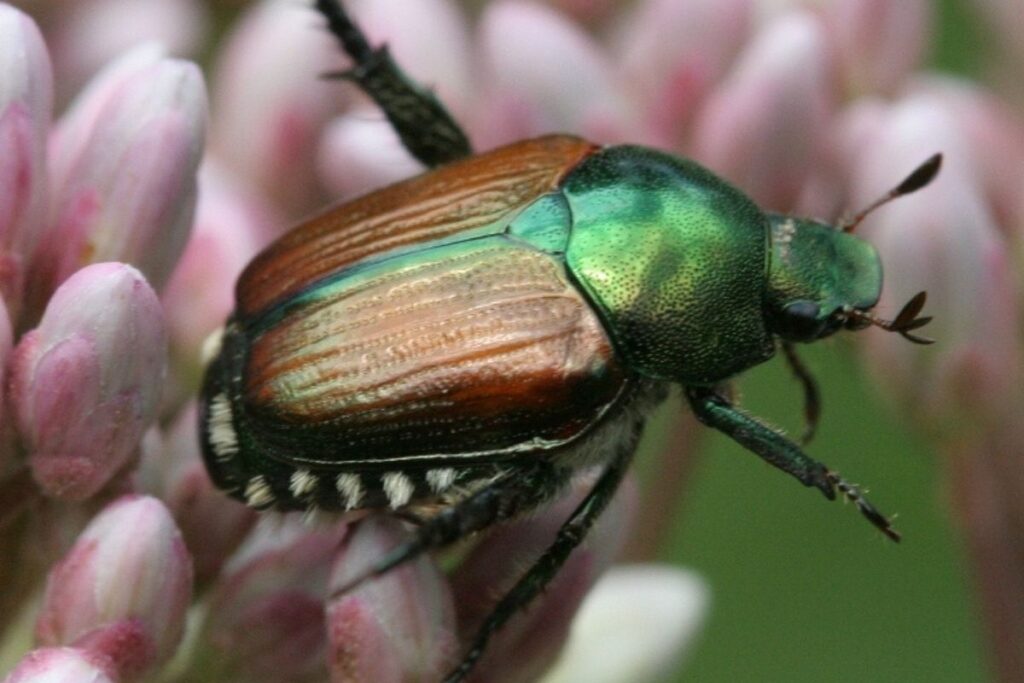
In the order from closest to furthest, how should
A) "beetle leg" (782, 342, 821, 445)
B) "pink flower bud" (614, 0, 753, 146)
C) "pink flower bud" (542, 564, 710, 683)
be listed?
"beetle leg" (782, 342, 821, 445)
"pink flower bud" (542, 564, 710, 683)
"pink flower bud" (614, 0, 753, 146)

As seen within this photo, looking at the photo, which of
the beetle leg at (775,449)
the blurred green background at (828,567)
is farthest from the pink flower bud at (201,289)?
the blurred green background at (828,567)

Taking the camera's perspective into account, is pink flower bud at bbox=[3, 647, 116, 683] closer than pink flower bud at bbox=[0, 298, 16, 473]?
Yes

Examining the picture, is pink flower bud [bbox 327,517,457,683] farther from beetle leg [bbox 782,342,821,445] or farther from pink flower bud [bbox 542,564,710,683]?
pink flower bud [bbox 542,564,710,683]

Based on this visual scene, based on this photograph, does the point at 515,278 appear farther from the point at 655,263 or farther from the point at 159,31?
the point at 159,31

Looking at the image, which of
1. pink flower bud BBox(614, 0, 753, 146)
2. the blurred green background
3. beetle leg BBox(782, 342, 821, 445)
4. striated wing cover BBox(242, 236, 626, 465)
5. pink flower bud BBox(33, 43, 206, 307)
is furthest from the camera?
the blurred green background

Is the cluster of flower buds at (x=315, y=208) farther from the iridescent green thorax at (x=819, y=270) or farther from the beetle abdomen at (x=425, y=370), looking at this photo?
the iridescent green thorax at (x=819, y=270)

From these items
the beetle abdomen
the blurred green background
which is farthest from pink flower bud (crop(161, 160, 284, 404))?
the blurred green background
